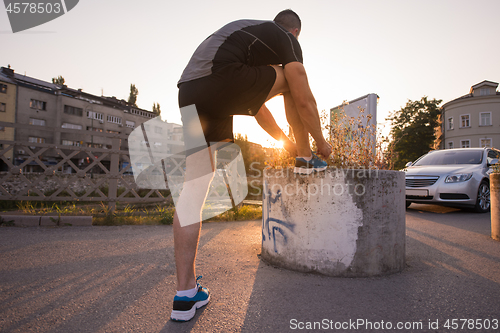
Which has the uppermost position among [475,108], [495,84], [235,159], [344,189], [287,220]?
[495,84]

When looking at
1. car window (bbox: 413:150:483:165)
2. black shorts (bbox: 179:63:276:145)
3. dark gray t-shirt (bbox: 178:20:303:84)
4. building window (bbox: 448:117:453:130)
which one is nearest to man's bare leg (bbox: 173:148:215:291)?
black shorts (bbox: 179:63:276:145)

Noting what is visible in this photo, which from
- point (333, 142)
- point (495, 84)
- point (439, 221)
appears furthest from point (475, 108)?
point (333, 142)

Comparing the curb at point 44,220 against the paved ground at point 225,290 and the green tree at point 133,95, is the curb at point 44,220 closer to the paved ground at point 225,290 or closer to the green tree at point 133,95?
the paved ground at point 225,290

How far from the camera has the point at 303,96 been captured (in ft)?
5.23

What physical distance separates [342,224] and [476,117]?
46096mm

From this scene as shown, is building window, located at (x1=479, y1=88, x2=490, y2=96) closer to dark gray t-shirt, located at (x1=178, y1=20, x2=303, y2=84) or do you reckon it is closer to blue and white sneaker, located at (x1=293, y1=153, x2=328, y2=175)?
blue and white sneaker, located at (x1=293, y1=153, x2=328, y2=175)

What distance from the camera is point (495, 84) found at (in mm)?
36250

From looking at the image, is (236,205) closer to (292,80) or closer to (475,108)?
(292,80)

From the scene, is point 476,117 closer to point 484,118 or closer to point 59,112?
point 484,118

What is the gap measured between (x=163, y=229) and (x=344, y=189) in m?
2.98

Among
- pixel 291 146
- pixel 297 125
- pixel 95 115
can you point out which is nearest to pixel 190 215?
pixel 297 125

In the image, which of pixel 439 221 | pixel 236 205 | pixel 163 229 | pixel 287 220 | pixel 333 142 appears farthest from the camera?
pixel 236 205

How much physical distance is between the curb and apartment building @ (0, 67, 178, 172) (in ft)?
110

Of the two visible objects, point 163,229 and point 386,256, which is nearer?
point 386,256
